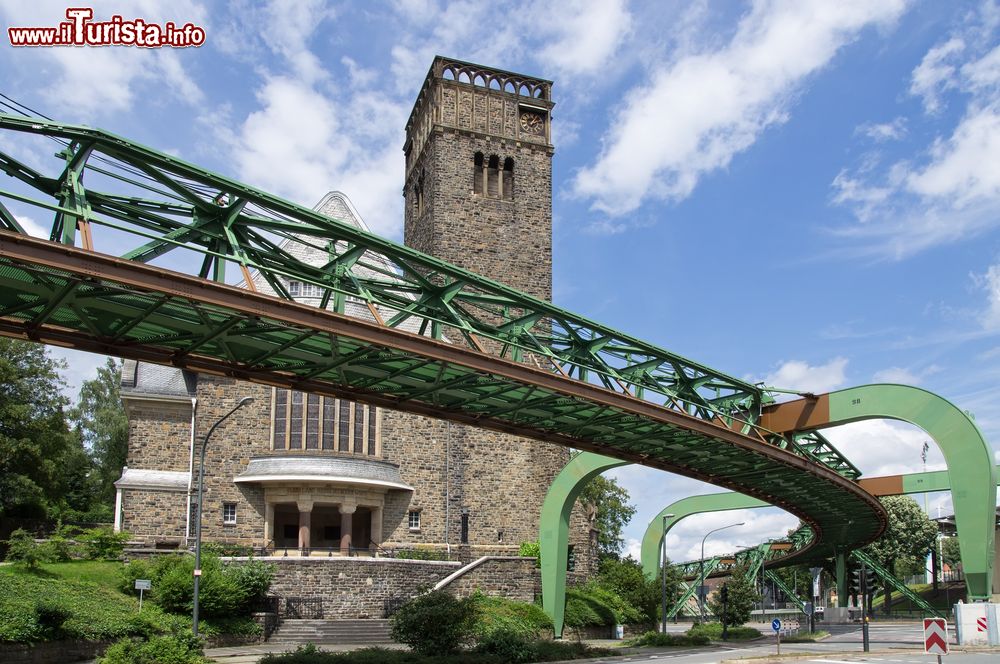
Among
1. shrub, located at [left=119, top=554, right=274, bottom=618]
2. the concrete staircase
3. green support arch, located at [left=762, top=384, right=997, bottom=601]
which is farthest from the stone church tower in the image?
green support arch, located at [left=762, top=384, right=997, bottom=601]

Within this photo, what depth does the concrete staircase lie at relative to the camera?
34.1 metres

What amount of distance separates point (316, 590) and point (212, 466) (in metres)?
9.33

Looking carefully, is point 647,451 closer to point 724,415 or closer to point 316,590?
point 724,415

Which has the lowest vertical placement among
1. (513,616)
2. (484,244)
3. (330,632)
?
(330,632)

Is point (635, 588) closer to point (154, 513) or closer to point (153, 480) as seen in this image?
point (154, 513)

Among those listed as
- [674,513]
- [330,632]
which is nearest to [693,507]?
[674,513]

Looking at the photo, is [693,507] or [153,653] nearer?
[153,653]

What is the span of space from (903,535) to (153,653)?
71017 mm

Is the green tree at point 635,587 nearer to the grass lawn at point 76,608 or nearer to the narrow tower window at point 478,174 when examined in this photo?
the narrow tower window at point 478,174

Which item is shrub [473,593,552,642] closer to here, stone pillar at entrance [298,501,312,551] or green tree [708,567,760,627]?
stone pillar at entrance [298,501,312,551]

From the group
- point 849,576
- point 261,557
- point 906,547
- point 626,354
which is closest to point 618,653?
point 626,354

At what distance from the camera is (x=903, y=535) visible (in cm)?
7800

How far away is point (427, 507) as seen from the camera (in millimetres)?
45875

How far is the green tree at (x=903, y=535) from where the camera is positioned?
78.1 meters
